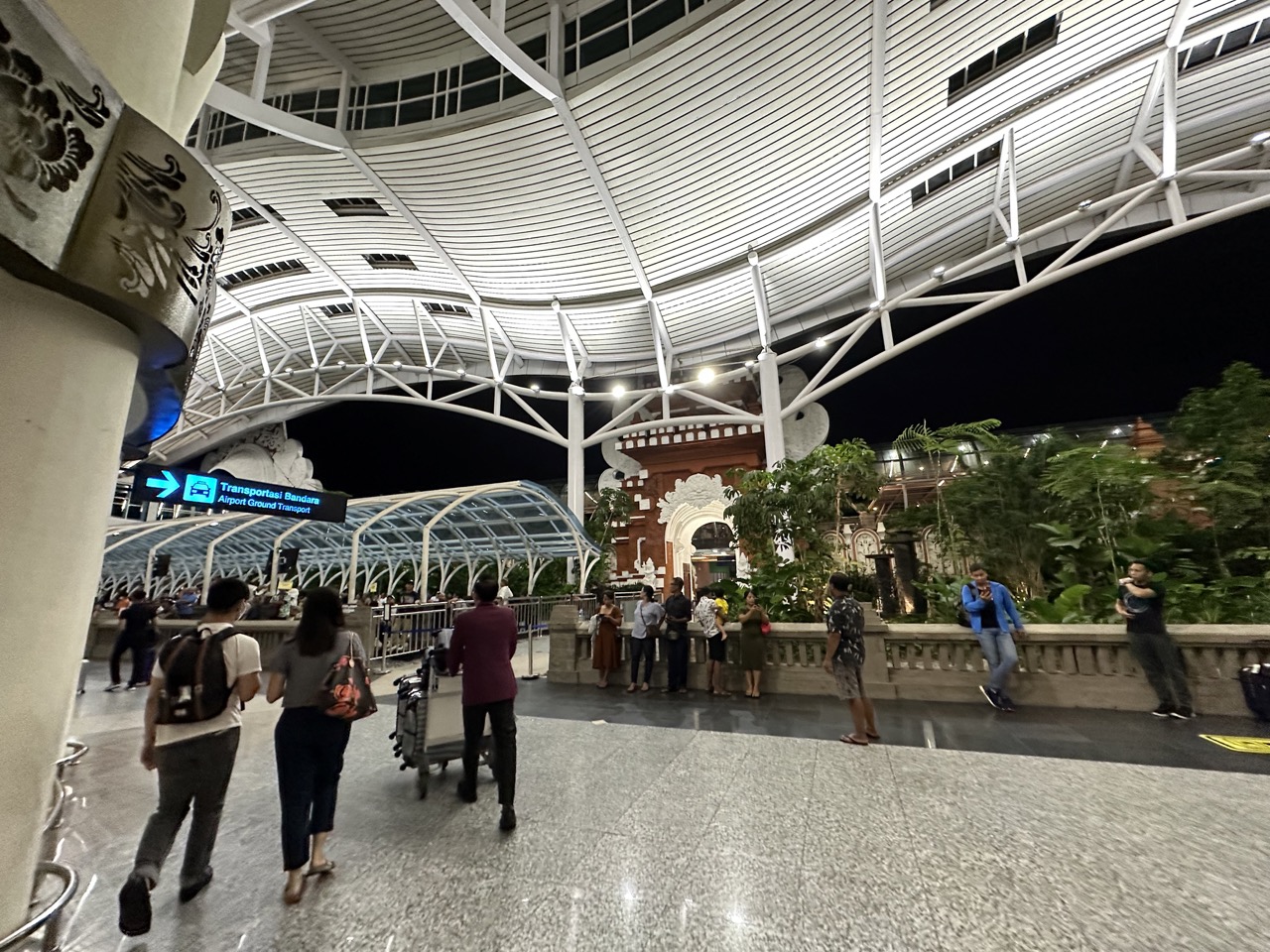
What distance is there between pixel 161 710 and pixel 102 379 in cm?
211

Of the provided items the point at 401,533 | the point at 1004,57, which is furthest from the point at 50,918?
the point at 1004,57

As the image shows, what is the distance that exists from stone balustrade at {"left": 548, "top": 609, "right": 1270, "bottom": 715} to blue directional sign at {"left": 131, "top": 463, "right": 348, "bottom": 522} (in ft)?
23.1

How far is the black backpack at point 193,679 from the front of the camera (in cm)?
275

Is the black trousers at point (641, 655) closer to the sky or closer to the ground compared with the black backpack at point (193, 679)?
closer to the ground

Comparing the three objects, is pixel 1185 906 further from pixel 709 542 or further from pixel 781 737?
pixel 709 542

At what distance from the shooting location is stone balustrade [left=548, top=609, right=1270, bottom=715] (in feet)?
20.8

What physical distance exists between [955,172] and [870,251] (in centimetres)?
317

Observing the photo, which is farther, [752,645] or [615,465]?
[615,465]

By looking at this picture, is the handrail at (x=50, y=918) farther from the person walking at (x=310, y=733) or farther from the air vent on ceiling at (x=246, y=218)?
the air vent on ceiling at (x=246, y=218)

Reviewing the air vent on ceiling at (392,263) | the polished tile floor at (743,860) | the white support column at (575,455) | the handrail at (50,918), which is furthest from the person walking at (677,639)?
the air vent on ceiling at (392,263)

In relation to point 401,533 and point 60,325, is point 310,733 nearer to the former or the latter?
point 60,325

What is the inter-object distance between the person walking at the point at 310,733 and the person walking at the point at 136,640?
8642mm

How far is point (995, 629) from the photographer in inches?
278

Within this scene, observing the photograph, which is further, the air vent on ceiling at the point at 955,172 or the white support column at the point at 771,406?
the white support column at the point at 771,406
